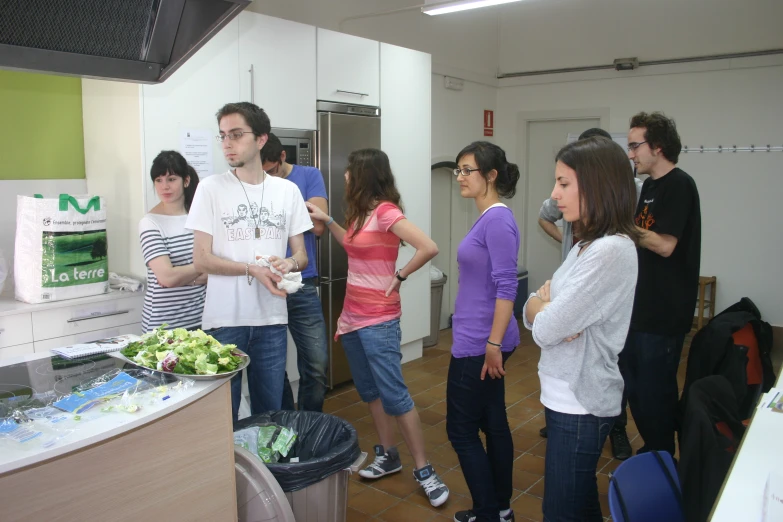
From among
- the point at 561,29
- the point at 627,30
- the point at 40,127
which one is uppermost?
the point at 561,29

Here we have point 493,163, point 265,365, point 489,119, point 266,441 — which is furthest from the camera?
point 489,119

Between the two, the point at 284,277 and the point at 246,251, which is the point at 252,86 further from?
the point at 284,277

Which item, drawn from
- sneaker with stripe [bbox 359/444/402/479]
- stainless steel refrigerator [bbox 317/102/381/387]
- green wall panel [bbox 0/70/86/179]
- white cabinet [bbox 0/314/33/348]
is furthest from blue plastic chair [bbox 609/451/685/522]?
green wall panel [bbox 0/70/86/179]

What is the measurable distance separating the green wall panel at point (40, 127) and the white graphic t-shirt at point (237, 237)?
1164 mm

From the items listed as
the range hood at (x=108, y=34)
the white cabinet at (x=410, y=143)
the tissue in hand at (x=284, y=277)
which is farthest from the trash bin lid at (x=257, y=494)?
the white cabinet at (x=410, y=143)

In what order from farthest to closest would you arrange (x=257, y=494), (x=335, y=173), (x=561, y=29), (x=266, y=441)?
(x=561, y=29), (x=335, y=173), (x=266, y=441), (x=257, y=494)

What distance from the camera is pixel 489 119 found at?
22.5ft

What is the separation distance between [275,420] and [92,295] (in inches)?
47.6

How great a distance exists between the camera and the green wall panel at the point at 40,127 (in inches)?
124

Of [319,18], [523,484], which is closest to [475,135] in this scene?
[319,18]

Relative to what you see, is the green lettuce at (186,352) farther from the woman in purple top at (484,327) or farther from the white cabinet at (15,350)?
the white cabinet at (15,350)

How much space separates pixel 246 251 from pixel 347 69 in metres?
1.93

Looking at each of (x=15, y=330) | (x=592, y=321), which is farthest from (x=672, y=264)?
(x=15, y=330)

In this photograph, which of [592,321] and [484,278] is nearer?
[592,321]
